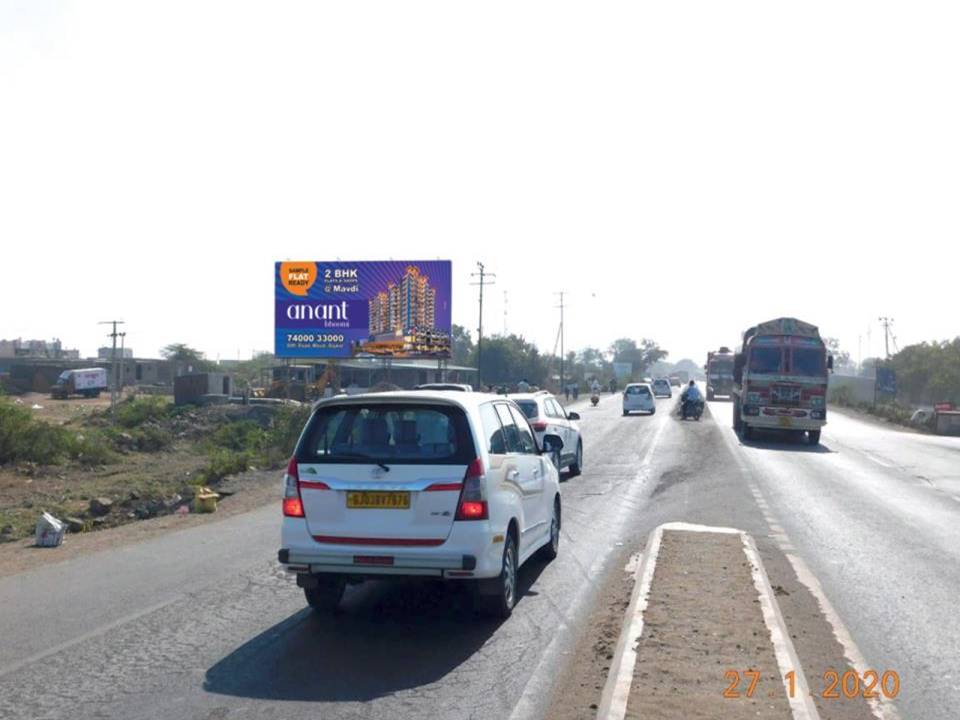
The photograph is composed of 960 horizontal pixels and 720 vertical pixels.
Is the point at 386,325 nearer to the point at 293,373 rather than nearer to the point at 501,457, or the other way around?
the point at 293,373

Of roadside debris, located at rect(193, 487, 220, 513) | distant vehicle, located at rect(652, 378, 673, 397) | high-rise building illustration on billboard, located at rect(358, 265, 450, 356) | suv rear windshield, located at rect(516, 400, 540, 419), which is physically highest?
high-rise building illustration on billboard, located at rect(358, 265, 450, 356)

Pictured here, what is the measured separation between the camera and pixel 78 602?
371 inches

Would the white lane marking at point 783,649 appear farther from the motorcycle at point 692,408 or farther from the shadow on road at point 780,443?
the motorcycle at point 692,408

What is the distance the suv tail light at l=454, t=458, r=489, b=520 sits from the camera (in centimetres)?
802

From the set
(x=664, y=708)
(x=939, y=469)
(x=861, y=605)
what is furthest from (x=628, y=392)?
(x=664, y=708)

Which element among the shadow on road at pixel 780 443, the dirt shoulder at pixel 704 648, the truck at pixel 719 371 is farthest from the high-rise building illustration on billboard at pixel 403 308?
the truck at pixel 719 371

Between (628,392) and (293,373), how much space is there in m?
21.2

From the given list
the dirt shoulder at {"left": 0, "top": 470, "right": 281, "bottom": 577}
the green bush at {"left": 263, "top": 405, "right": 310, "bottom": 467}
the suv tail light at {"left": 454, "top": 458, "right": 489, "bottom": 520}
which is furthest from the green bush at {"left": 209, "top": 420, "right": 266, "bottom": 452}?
the suv tail light at {"left": 454, "top": 458, "right": 489, "bottom": 520}

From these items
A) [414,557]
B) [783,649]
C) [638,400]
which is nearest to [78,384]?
[638,400]

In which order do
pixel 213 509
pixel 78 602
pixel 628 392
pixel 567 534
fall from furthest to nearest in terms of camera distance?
pixel 628 392 → pixel 213 509 → pixel 567 534 → pixel 78 602

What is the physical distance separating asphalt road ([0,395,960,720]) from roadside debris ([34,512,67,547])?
1.44 meters

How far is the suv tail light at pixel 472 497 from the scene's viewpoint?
26.3ft

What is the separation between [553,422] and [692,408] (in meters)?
26.1

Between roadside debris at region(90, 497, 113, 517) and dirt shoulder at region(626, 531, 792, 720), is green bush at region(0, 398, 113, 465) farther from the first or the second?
dirt shoulder at region(626, 531, 792, 720)
